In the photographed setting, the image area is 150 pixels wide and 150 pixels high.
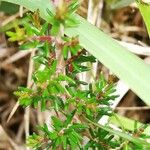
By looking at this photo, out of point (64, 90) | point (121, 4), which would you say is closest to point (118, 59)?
point (64, 90)

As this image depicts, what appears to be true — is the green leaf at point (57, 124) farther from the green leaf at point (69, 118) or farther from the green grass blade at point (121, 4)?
the green grass blade at point (121, 4)

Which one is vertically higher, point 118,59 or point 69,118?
point 118,59

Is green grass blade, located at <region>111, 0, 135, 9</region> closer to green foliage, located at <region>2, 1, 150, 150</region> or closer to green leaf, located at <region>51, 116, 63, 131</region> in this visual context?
green foliage, located at <region>2, 1, 150, 150</region>

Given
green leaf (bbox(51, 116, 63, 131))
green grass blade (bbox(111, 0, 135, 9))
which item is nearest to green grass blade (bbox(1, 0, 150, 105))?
green leaf (bbox(51, 116, 63, 131))

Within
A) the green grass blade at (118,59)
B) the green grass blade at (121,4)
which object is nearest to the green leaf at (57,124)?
the green grass blade at (118,59)

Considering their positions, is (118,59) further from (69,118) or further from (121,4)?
(121,4)

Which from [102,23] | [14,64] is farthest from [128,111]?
[14,64]
